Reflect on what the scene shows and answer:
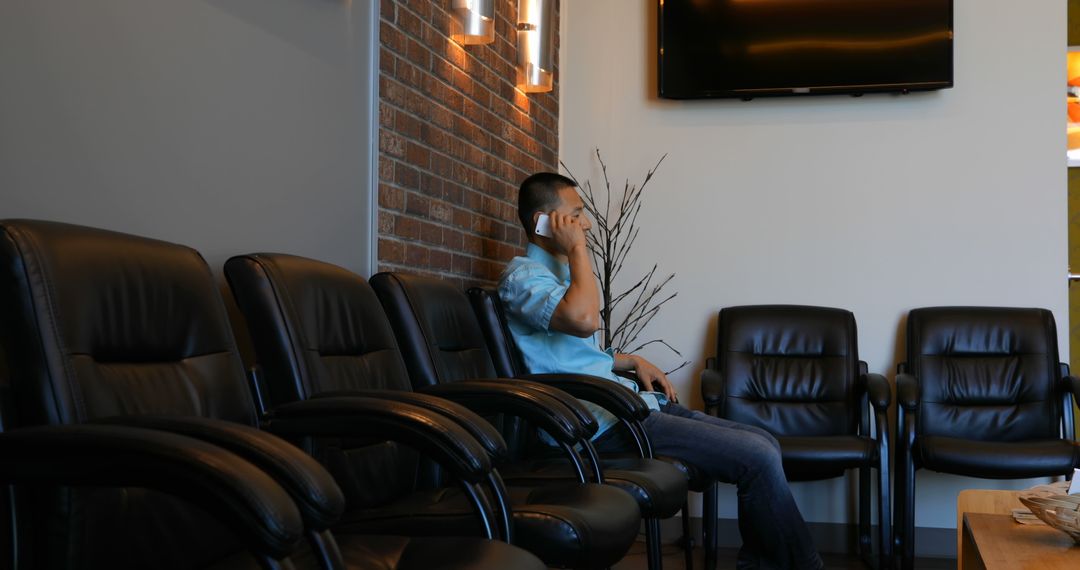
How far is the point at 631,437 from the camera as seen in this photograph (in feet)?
10.1

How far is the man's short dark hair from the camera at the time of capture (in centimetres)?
353

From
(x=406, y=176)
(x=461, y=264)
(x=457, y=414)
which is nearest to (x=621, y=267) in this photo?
(x=461, y=264)

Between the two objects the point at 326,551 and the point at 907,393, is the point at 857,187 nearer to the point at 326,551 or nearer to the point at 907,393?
the point at 907,393

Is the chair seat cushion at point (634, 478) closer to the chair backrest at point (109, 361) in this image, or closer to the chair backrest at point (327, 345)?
the chair backrest at point (327, 345)

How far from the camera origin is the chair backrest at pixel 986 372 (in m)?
4.36

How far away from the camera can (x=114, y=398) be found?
1547mm

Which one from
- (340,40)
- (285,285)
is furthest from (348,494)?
(340,40)

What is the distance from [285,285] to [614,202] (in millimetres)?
3063

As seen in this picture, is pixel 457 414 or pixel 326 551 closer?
pixel 326 551

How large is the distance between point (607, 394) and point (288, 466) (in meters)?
1.77

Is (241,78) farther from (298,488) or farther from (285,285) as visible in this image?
(298,488)

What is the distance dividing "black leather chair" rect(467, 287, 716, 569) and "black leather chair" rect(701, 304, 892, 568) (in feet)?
3.27

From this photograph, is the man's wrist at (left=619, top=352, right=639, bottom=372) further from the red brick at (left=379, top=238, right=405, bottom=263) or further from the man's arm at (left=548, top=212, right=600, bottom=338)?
the red brick at (left=379, top=238, right=405, bottom=263)

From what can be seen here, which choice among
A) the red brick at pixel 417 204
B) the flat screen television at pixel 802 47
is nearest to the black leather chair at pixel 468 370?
the red brick at pixel 417 204
